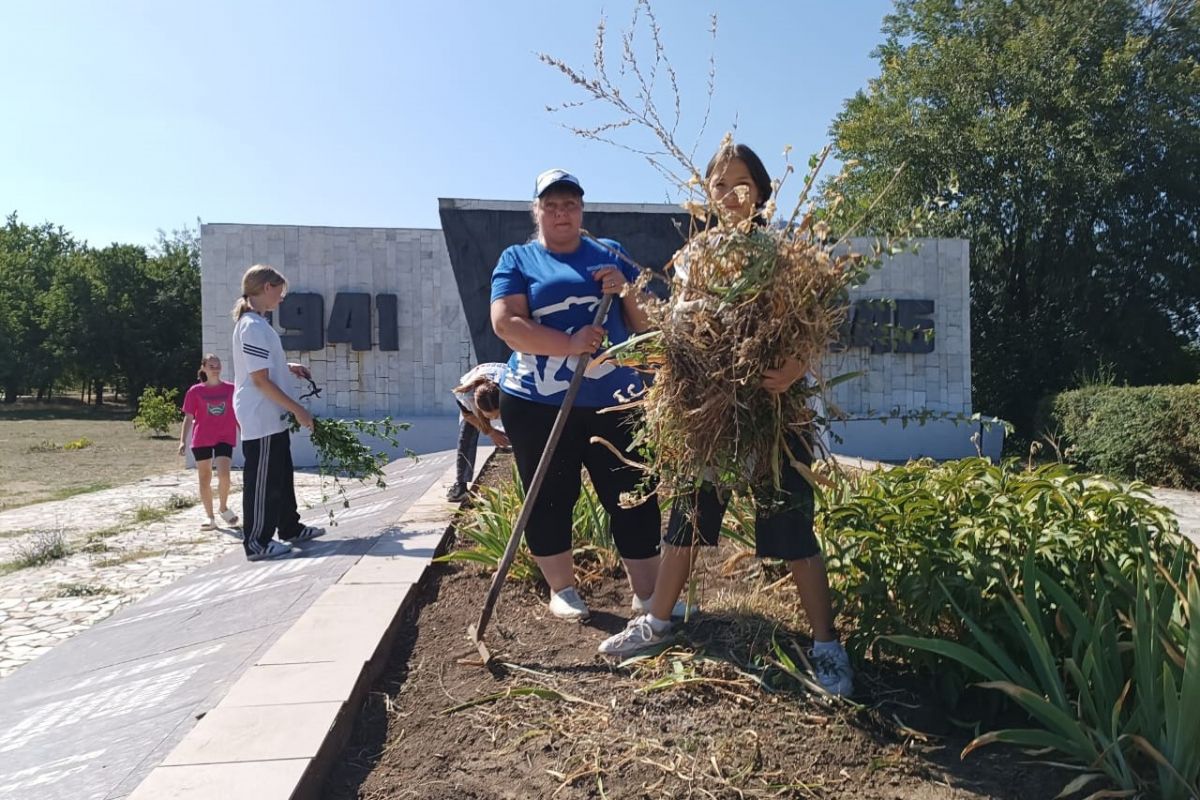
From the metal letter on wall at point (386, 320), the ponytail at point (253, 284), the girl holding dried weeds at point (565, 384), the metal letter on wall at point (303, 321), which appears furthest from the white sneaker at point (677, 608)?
the metal letter on wall at point (303, 321)

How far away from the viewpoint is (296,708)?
85.9 inches

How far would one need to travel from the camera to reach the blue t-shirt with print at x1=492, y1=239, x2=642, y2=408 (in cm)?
290

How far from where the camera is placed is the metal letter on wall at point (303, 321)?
12680mm

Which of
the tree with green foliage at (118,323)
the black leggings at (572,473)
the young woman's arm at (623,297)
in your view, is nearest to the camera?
the young woman's arm at (623,297)

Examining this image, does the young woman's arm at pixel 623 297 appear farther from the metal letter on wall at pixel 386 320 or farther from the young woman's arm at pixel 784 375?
the metal letter on wall at pixel 386 320

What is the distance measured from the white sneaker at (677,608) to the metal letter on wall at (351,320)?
35.0ft

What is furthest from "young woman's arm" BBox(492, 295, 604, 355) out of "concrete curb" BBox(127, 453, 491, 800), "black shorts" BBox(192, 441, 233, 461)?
"black shorts" BBox(192, 441, 233, 461)

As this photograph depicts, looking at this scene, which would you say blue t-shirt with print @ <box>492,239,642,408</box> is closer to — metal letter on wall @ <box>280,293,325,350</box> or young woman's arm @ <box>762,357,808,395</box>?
young woman's arm @ <box>762,357,808,395</box>

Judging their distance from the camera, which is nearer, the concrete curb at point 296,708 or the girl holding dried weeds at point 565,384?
the concrete curb at point 296,708

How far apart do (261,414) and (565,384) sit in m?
2.28

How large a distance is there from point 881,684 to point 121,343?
3636cm

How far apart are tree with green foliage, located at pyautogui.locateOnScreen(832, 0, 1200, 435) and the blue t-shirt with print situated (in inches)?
569

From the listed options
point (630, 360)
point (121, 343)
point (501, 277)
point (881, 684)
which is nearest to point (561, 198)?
point (501, 277)

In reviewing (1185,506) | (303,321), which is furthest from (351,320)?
(1185,506)
